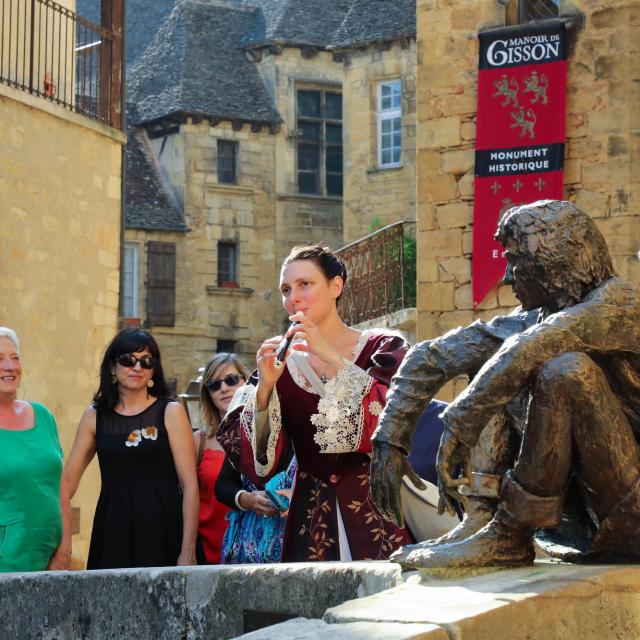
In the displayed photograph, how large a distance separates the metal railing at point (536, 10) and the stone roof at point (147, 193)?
22.4 metres

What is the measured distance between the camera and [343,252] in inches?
927

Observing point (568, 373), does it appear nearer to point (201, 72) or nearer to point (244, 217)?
point (244, 217)

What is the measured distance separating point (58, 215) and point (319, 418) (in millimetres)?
13358

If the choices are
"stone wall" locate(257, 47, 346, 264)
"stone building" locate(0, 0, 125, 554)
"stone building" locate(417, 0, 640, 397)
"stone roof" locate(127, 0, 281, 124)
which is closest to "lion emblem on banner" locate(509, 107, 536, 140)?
"stone building" locate(417, 0, 640, 397)

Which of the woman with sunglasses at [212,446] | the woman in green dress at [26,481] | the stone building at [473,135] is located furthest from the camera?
the stone building at [473,135]

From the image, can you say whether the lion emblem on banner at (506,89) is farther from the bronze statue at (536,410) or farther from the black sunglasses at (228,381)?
the bronze statue at (536,410)

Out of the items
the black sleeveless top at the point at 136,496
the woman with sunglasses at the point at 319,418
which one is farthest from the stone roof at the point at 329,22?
the woman with sunglasses at the point at 319,418

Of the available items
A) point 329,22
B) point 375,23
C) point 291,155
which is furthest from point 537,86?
point 329,22

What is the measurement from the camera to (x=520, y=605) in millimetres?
3328

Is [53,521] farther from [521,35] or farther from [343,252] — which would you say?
[343,252]

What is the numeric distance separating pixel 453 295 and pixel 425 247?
1.99 ft

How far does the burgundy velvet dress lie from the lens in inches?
201

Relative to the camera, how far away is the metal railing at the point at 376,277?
22.6m

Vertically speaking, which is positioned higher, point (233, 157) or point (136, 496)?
point (233, 157)
